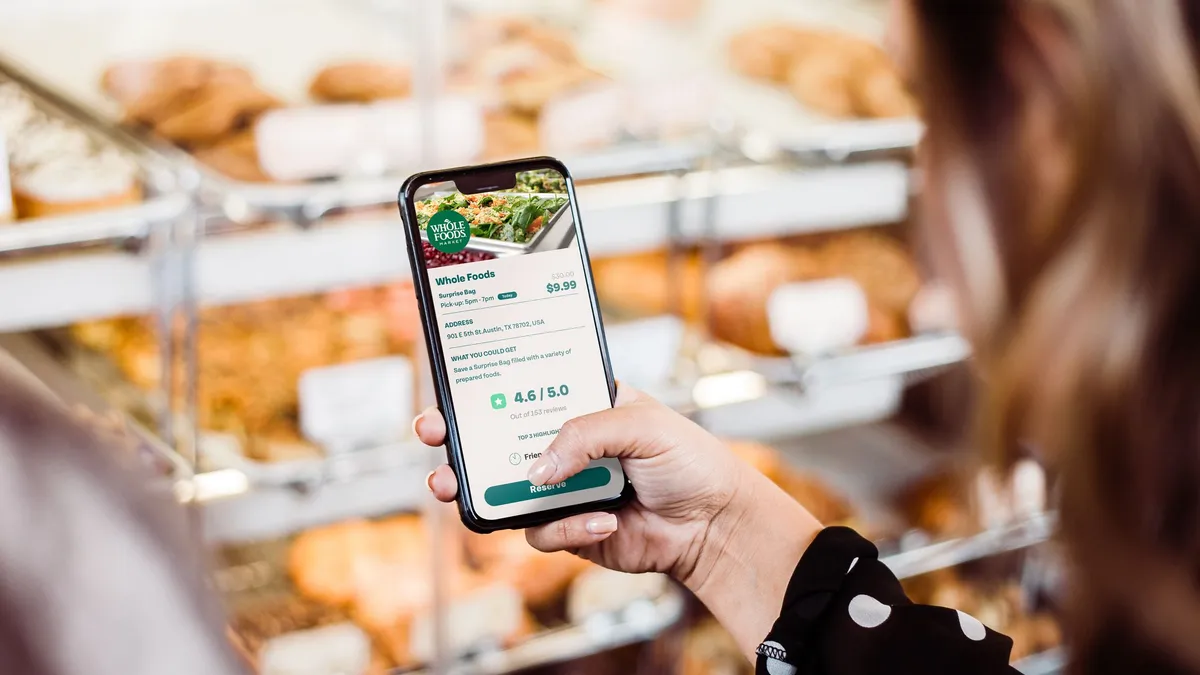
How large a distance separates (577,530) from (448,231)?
0.24 metres

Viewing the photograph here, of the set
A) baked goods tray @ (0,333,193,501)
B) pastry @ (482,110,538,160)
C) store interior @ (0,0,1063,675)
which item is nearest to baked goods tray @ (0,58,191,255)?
store interior @ (0,0,1063,675)

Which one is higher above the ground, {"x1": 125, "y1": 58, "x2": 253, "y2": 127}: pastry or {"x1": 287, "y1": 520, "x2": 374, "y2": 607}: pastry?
→ {"x1": 125, "y1": 58, "x2": 253, "y2": 127}: pastry

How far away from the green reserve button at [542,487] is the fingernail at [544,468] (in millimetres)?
26

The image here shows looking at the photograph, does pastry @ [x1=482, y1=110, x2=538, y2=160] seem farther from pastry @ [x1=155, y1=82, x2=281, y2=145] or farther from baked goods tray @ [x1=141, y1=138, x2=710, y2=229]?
pastry @ [x1=155, y1=82, x2=281, y2=145]

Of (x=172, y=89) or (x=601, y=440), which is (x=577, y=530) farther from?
(x=172, y=89)

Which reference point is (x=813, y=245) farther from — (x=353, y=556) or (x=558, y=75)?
(x=353, y=556)

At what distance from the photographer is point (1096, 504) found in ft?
5.45

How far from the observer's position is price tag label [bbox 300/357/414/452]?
133cm

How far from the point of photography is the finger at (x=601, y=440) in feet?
2.43

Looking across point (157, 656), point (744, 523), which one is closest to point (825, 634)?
point (744, 523)

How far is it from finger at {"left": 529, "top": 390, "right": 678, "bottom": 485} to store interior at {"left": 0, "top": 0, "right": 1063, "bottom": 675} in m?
0.51

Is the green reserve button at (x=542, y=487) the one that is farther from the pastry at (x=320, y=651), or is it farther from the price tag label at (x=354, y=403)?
the pastry at (x=320, y=651)

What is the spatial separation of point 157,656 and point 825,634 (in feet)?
2.09

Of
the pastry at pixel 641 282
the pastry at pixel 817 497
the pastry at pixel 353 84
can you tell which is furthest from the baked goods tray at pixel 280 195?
the pastry at pixel 817 497
